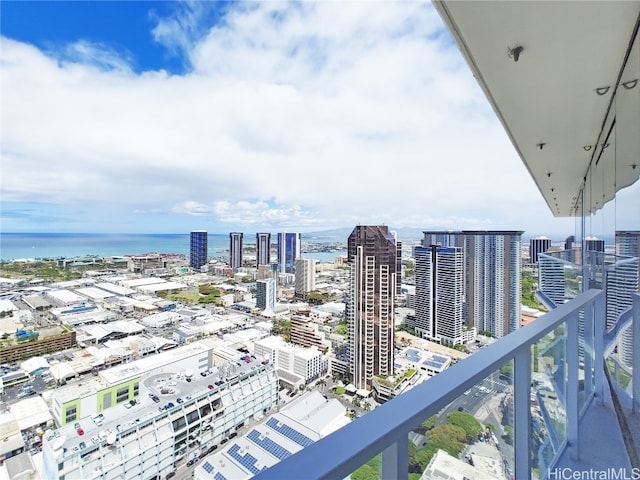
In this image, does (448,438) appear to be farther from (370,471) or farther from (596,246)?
(596,246)

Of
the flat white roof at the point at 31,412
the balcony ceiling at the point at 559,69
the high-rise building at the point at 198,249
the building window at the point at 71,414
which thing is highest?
the balcony ceiling at the point at 559,69

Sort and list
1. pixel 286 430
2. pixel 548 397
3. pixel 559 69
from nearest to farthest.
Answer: pixel 548 397, pixel 559 69, pixel 286 430

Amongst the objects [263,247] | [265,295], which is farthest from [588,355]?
[263,247]

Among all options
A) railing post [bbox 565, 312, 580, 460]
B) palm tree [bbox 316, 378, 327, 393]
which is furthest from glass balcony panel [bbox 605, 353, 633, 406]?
palm tree [bbox 316, 378, 327, 393]

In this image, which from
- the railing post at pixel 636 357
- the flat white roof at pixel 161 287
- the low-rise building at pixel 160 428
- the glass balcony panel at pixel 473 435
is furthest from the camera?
the flat white roof at pixel 161 287

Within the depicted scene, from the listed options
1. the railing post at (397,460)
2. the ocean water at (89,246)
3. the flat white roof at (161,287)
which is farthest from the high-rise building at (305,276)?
the railing post at (397,460)

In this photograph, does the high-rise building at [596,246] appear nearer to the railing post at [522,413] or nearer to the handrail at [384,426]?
the railing post at [522,413]
